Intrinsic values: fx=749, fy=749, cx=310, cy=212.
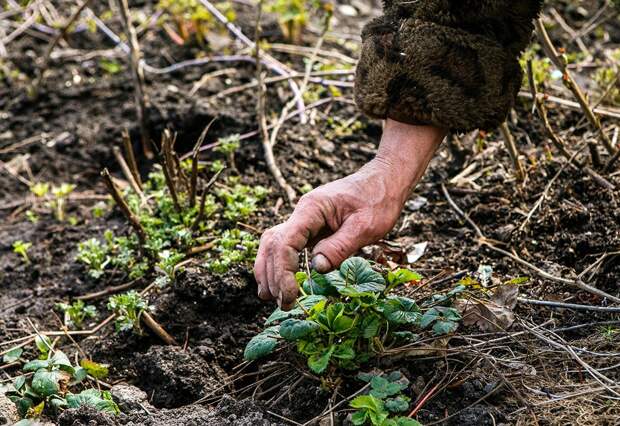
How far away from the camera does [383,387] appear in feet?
7.36

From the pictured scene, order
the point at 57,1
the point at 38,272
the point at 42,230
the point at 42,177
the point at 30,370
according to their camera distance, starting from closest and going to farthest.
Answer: the point at 30,370
the point at 38,272
the point at 42,230
the point at 42,177
the point at 57,1

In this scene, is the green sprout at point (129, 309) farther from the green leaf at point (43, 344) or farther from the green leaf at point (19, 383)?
the green leaf at point (19, 383)

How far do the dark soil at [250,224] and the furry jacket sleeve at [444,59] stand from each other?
0.75 meters

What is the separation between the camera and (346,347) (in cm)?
235

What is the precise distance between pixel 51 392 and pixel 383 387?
1.12 m

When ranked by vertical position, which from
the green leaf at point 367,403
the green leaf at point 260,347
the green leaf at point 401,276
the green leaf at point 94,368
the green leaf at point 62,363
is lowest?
the green leaf at point 94,368

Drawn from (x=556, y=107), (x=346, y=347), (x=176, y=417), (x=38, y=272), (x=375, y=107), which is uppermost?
(x=375, y=107)

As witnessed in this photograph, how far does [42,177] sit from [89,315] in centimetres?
154

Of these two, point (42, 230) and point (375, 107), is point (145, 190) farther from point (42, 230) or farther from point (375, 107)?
point (375, 107)

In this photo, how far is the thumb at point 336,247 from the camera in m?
2.23

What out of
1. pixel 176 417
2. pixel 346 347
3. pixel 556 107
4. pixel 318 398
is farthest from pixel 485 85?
pixel 556 107

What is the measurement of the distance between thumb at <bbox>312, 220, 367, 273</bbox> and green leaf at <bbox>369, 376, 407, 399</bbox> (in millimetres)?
368

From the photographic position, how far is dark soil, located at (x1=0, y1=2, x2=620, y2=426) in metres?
2.46

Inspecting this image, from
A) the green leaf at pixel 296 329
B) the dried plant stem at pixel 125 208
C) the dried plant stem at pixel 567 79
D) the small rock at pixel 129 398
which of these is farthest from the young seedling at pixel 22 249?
the dried plant stem at pixel 567 79
